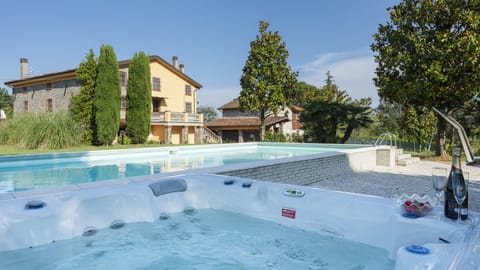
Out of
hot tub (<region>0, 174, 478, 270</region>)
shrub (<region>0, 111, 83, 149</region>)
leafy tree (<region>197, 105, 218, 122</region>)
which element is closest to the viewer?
hot tub (<region>0, 174, 478, 270</region>)

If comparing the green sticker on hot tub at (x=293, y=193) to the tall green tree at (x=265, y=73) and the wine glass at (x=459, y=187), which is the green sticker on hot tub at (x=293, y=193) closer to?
the wine glass at (x=459, y=187)

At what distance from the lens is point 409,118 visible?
1775 cm

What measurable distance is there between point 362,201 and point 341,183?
170 inches

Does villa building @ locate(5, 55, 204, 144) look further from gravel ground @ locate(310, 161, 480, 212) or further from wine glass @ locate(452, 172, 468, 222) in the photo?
wine glass @ locate(452, 172, 468, 222)

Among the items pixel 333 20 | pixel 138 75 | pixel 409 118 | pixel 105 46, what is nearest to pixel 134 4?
pixel 105 46

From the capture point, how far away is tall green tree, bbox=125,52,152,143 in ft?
63.7

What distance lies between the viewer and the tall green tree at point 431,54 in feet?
33.5

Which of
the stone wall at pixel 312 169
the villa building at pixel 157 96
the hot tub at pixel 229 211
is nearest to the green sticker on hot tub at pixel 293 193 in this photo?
the hot tub at pixel 229 211

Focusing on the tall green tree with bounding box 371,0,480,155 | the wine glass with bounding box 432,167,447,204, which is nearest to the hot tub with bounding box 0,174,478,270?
the wine glass with bounding box 432,167,447,204

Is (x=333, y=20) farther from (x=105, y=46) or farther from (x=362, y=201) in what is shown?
(x=362, y=201)

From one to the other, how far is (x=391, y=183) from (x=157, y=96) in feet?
62.6

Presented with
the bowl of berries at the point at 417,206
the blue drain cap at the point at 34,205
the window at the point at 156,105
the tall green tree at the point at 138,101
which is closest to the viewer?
the bowl of berries at the point at 417,206

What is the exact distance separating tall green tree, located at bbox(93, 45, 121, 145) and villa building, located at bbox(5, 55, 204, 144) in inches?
80.9

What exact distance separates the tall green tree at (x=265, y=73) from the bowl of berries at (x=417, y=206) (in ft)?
54.7
